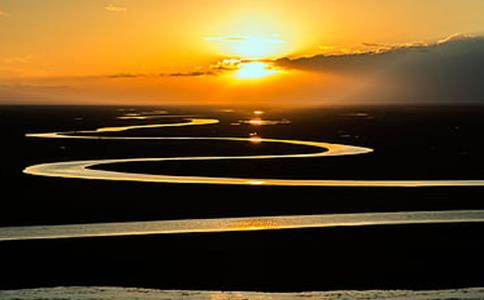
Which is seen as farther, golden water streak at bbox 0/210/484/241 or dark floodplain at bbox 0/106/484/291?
golden water streak at bbox 0/210/484/241

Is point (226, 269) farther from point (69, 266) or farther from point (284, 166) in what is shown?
point (284, 166)

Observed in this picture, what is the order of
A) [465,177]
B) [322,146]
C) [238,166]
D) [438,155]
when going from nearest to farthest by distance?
[465,177], [238,166], [438,155], [322,146]

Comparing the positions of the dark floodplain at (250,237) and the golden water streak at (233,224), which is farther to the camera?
the golden water streak at (233,224)

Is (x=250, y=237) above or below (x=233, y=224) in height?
above

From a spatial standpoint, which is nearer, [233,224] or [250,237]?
[250,237]

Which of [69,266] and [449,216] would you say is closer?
[69,266]

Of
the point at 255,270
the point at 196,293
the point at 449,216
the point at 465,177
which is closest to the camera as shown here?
the point at 196,293

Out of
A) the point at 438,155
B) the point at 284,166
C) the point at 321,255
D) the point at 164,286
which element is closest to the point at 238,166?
the point at 284,166
